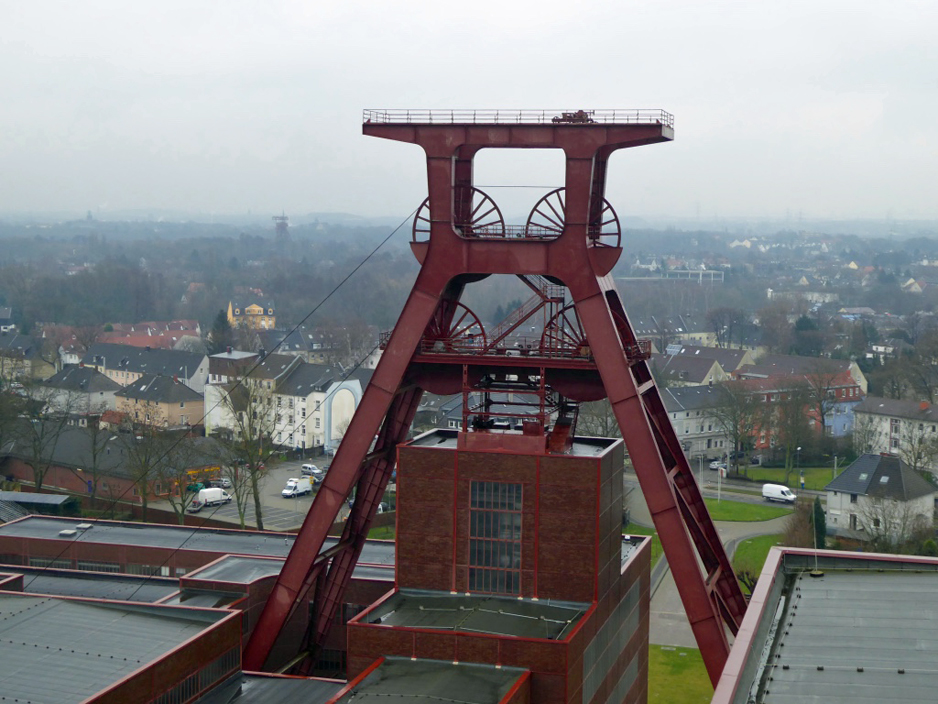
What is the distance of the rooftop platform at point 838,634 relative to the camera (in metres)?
13.9

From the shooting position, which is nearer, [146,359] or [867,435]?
[867,435]

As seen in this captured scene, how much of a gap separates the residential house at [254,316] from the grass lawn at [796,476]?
65503 millimetres

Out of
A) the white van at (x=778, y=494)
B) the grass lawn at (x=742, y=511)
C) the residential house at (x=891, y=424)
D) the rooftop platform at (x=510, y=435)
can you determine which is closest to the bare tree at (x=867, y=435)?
the residential house at (x=891, y=424)

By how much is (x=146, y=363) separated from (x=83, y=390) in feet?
37.9

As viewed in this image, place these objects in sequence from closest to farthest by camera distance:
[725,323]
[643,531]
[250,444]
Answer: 1. [250,444]
2. [643,531]
3. [725,323]

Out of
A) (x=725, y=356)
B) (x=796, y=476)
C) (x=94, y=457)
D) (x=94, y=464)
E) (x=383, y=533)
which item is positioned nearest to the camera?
(x=383, y=533)

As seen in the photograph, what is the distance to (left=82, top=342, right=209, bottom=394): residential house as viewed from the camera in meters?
78.9

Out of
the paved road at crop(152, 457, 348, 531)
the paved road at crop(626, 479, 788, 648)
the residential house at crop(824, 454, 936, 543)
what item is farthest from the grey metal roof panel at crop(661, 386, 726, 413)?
the paved road at crop(152, 457, 348, 531)

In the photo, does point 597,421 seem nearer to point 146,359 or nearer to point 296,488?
point 296,488

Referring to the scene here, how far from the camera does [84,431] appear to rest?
56906 mm

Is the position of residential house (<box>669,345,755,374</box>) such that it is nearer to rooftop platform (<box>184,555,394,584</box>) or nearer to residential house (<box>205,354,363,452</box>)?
residential house (<box>205,354,363,452</box>)

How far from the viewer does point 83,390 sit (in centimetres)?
7050

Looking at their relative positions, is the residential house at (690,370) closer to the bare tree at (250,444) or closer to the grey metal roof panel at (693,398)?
the grey metal roof panel at (693,398)

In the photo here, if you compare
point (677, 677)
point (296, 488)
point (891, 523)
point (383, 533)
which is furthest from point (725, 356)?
point (677, 677)
